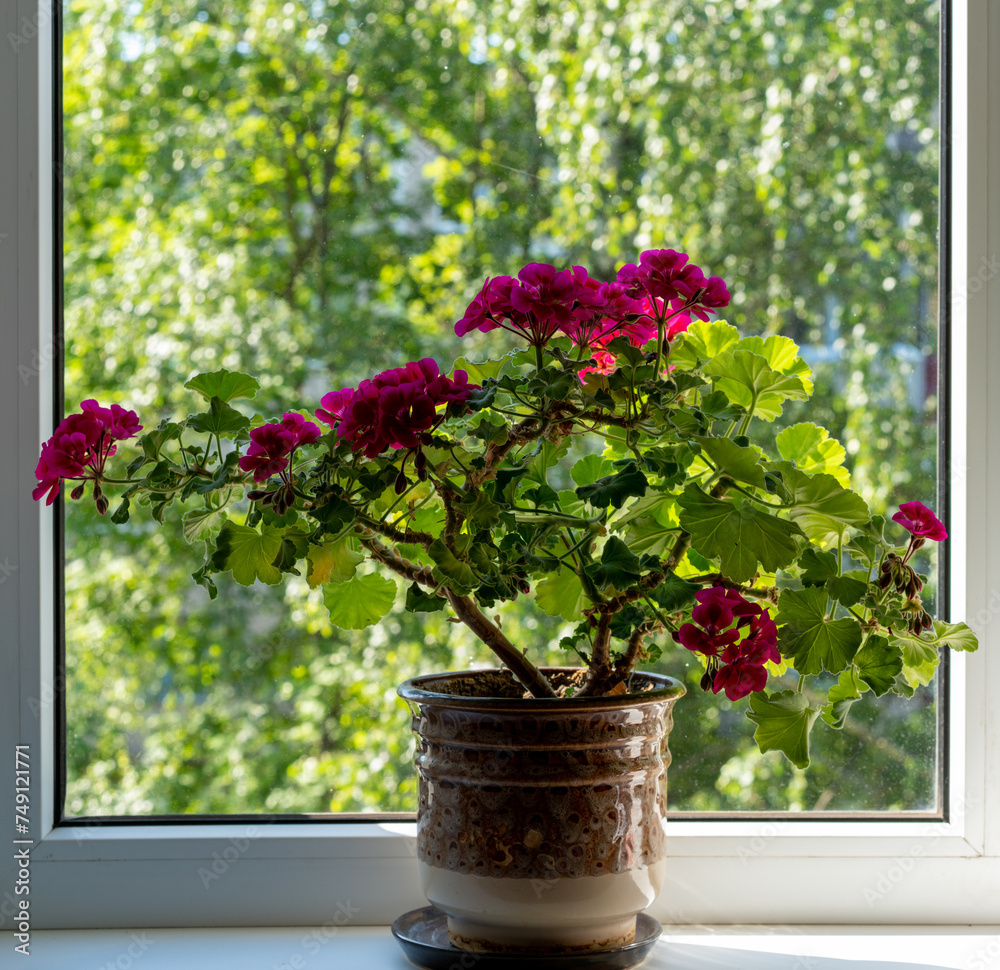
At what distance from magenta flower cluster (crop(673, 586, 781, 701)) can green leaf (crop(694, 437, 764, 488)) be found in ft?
0.30

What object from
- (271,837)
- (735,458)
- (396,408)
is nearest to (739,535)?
(735,458)

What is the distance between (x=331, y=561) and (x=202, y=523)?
0.13 meters

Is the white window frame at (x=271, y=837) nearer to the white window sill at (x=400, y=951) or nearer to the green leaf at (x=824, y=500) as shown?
the white window sill at (x=400, y=951)

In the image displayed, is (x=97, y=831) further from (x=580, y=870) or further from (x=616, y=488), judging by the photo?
(x=616, y=488)

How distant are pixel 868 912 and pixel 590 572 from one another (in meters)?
0.55

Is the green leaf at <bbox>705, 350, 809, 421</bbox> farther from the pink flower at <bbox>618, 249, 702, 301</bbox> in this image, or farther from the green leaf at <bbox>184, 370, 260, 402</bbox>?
the green leaf at <bbox>184, 370, 260, 402</bbox>

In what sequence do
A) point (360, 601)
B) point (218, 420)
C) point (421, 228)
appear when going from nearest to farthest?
1. point (218, 420)
2. point (360, 601)
3. point (421, 228)

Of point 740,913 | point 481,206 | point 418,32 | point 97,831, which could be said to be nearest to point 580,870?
point 740,913

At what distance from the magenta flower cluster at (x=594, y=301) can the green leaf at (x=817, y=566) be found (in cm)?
21

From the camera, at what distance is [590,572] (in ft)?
2.40

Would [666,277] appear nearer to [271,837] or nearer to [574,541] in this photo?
[574,541]

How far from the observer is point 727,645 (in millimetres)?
700

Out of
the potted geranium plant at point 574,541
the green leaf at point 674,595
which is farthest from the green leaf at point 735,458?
the green leaf at point 674,595

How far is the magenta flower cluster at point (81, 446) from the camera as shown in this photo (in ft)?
2.33
